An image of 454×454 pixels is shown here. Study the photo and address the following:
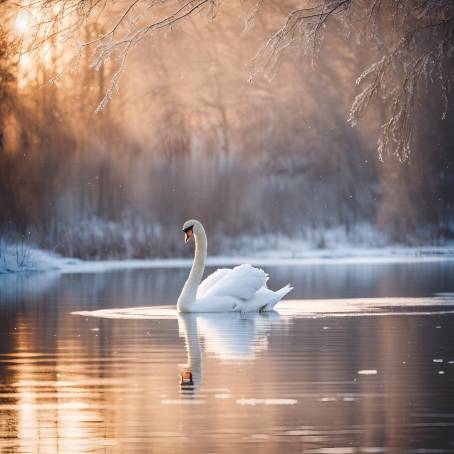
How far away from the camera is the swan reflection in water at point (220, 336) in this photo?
9055mm

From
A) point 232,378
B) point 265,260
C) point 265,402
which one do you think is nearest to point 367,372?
point 232,378

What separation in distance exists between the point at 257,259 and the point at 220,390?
71.3 feet

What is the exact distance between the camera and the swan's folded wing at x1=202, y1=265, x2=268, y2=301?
14.6 meters

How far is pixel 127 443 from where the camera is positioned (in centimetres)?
627

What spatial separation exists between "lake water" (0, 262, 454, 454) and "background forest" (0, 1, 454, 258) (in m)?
12.9

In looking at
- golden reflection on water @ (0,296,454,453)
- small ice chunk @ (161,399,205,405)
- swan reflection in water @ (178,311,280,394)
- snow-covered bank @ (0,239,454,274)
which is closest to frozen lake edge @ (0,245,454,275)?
snow-covered bank @ (0,239,454,274)

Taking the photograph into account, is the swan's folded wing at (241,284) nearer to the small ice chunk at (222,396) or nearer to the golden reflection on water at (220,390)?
the golden reflection on water at (220,390)

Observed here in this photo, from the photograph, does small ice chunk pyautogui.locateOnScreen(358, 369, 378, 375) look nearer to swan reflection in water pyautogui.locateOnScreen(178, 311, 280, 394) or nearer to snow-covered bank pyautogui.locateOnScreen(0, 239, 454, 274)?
swan reflection in water pyautogui.locateOnScreen(178, 311, 280, 394)

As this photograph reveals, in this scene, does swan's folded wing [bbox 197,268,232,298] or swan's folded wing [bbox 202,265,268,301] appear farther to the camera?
swan's folded wing [bbox 197,268,232,298]

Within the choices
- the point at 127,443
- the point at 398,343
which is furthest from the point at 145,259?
the point at 127,443

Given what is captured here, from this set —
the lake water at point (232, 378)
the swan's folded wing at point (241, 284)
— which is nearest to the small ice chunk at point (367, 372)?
the lake water at point (232, 378)

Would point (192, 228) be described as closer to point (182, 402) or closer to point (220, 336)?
point (220, 336)

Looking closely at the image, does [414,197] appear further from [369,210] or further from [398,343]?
[398,343]

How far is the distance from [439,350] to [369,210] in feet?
81.5
